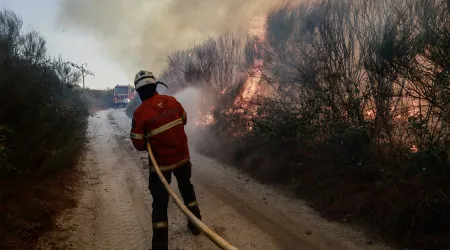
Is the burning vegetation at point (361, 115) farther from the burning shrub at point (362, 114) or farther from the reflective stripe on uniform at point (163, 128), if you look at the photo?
the reflective stripe on uniform at point (163, 128)

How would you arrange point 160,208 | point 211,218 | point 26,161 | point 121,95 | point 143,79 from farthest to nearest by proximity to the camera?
1. point 121,95
2. point 26,161
3. point 211,218
4. point 143,79
5. point 160,208

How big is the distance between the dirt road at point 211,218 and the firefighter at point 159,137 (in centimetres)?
52

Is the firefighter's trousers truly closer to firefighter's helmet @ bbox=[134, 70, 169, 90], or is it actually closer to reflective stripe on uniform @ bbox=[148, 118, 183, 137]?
reflective stripe on uniform @ bbox=[148, 118, 183, 137]

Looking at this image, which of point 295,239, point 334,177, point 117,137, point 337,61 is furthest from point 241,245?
point 117,137

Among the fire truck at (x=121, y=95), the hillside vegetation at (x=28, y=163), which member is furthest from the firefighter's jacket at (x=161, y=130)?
the fire truck at (x=121, y=95)

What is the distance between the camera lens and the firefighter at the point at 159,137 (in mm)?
3553

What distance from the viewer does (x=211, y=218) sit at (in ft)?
15.6

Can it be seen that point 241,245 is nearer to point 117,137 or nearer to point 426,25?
point 426,25

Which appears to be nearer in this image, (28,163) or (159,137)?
(159,137)

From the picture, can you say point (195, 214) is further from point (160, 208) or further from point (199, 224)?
point (199, 224)

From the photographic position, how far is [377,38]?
5.55 meters

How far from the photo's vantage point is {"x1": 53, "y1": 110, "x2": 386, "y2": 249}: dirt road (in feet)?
13.1

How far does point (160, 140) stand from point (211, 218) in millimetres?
1682

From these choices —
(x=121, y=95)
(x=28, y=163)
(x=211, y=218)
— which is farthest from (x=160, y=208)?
(x=121, y=95)
